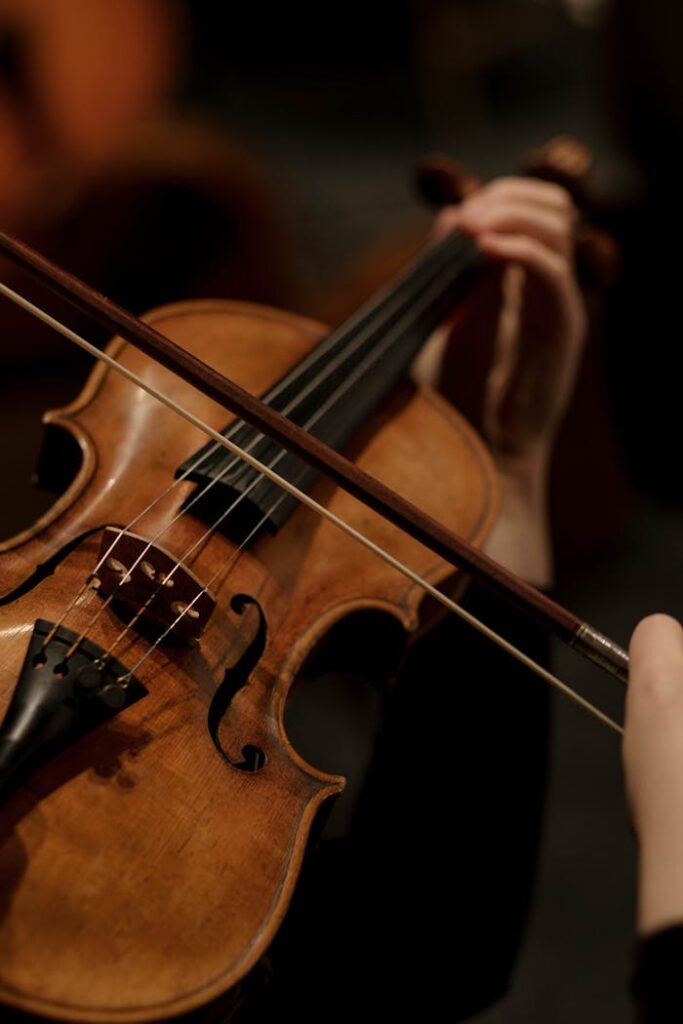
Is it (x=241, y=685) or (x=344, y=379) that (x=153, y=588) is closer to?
(x=241, y=685)

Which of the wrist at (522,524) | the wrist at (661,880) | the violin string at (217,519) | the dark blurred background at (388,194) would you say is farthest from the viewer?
the dark blurred background at (388,194)

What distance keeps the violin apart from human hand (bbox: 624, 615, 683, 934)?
5 cm

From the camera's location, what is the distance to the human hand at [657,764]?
1.29 feet

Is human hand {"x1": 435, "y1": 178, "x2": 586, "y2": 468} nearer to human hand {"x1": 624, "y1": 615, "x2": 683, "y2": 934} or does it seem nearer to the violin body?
the violin body

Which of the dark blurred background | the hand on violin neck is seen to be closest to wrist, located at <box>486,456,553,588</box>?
the hand on violin neck

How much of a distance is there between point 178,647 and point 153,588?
4 centimetres

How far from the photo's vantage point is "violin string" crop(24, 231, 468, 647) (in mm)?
531

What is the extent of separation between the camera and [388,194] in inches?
102

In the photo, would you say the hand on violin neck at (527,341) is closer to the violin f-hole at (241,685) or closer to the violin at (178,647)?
the violin at (178,647)

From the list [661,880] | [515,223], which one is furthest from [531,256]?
[661,880]

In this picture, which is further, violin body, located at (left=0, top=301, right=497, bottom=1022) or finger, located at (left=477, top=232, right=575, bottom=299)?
finger, located at (left=477, top=232, right=575, bottom=299)

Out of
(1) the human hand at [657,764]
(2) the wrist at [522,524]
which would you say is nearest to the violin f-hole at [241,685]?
(1) the human hand at [657,764]

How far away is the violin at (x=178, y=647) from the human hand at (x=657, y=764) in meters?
0.05

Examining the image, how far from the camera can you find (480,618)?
782 millimetres
